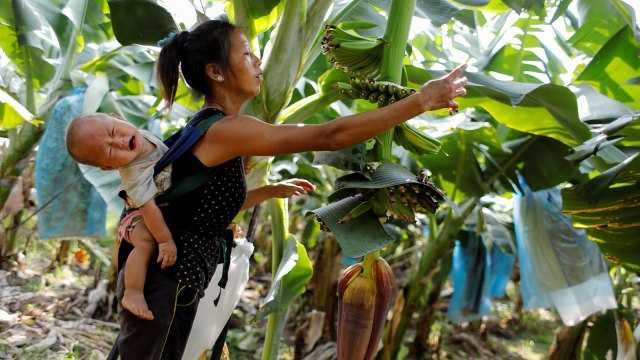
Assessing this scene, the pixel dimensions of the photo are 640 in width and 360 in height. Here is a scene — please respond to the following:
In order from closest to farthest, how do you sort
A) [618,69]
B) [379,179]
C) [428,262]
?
[379,179] < [618,69] < [428,262]

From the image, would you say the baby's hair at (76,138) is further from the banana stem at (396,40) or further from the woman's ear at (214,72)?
the banana stem at (396,40)

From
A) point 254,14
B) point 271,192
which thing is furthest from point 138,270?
point 254,14

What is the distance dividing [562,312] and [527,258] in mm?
285

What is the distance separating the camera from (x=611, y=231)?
2078 mm

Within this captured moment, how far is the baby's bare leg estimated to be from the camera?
3.98 ft

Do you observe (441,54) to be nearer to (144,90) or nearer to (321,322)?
(321,322)

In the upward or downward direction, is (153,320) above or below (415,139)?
below

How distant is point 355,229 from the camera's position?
121 centimetres

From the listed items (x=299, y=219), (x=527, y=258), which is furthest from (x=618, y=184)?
(x=299, y=219)

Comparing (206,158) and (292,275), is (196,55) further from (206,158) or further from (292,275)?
(292,275)

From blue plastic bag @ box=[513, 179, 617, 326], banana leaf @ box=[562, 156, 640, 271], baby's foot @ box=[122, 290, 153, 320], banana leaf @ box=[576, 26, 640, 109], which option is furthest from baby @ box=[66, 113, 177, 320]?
blue plastic bag @ box=[513, 179, 617, 326]

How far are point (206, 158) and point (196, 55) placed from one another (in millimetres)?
243

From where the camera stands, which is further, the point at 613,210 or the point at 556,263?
the point at 556,263

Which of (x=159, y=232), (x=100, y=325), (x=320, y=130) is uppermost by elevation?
(x=320, y=130)
